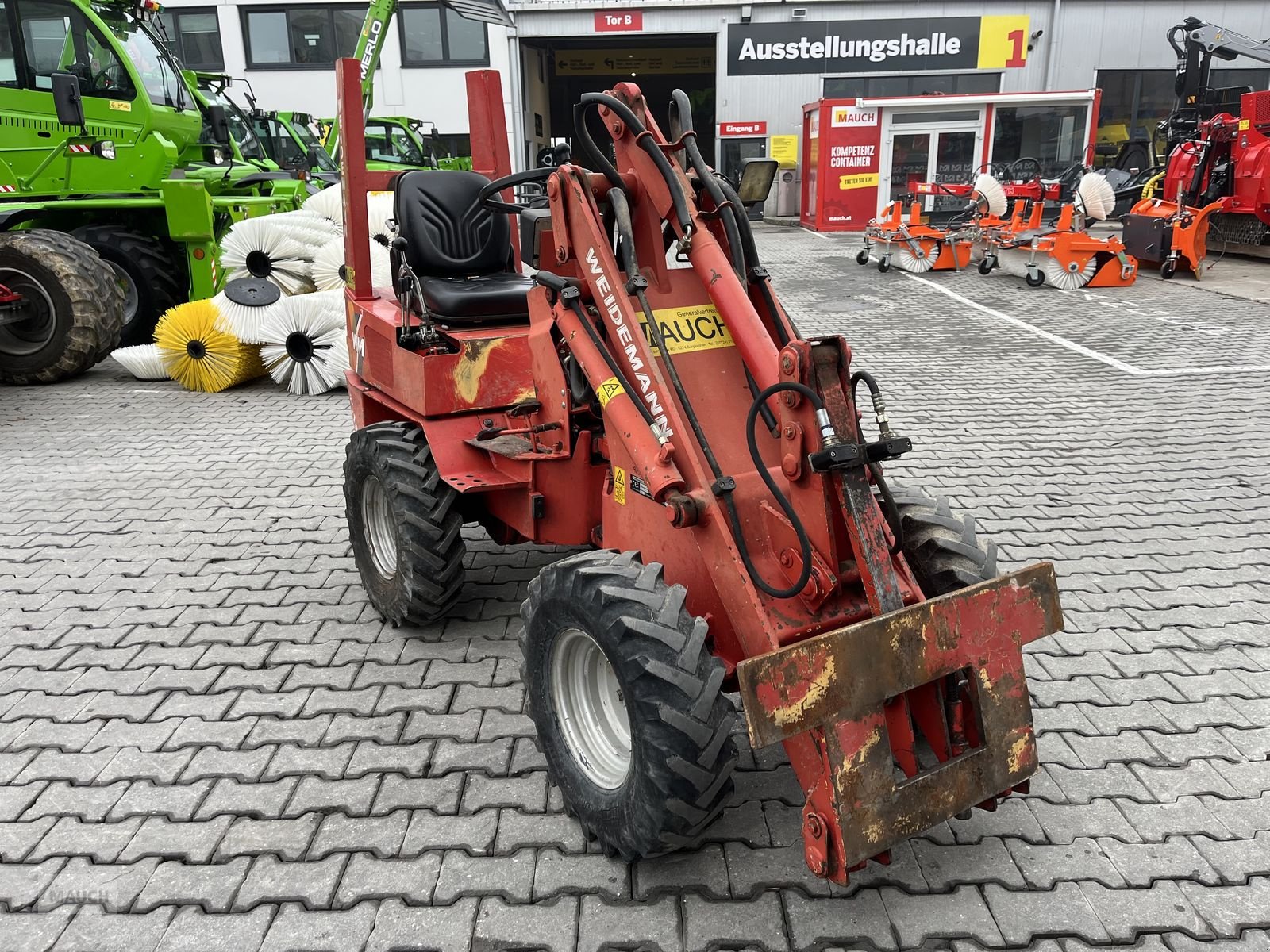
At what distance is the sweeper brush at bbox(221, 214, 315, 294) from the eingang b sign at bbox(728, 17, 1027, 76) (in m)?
18.1

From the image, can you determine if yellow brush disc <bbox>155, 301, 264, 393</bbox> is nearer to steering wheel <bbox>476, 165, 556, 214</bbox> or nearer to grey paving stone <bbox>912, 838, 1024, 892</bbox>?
steering wheel <bbox>476, 165, 556, 214</bbox>

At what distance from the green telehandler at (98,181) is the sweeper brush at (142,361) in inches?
5.2

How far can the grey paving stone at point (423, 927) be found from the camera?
94.1 inches

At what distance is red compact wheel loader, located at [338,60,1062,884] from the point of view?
2.32 meters

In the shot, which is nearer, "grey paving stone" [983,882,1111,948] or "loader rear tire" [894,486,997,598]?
"grey paving stone" [983,882,1111,948]

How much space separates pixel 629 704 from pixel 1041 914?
1.18m

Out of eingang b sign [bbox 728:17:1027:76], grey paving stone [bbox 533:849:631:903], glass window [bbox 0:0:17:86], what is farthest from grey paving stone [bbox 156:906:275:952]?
eingang b sign [bbox 728:17:1027:76]

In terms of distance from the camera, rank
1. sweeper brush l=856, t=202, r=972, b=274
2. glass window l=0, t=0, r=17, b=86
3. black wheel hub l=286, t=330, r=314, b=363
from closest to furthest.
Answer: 1. black wheel hub l=286, t=330, r=314, b=363
2. glass window l=0, t=0, r=17, b=86
3. sweeper brush l=856, t=202, r=972, b=274

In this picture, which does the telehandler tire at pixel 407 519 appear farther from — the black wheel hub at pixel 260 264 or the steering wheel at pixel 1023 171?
the steering wheel at pixel 1023 171

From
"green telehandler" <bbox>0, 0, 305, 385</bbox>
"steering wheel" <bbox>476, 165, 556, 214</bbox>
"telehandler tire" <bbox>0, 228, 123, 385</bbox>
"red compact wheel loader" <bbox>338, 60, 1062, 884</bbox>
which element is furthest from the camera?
"green telehandler" <bbox>0, 0, 305, 385</bbox>

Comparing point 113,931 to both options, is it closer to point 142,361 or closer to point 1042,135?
point 142,361

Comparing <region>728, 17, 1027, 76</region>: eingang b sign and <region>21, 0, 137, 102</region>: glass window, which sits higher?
<region>728, 17, 1027, 76</region>: eingang b sign

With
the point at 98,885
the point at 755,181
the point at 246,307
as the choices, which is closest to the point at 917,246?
the point at 246,307

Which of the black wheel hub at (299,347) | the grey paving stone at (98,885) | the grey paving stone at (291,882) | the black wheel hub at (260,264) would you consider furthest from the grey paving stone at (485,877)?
the black wheel hub at (260,264)
